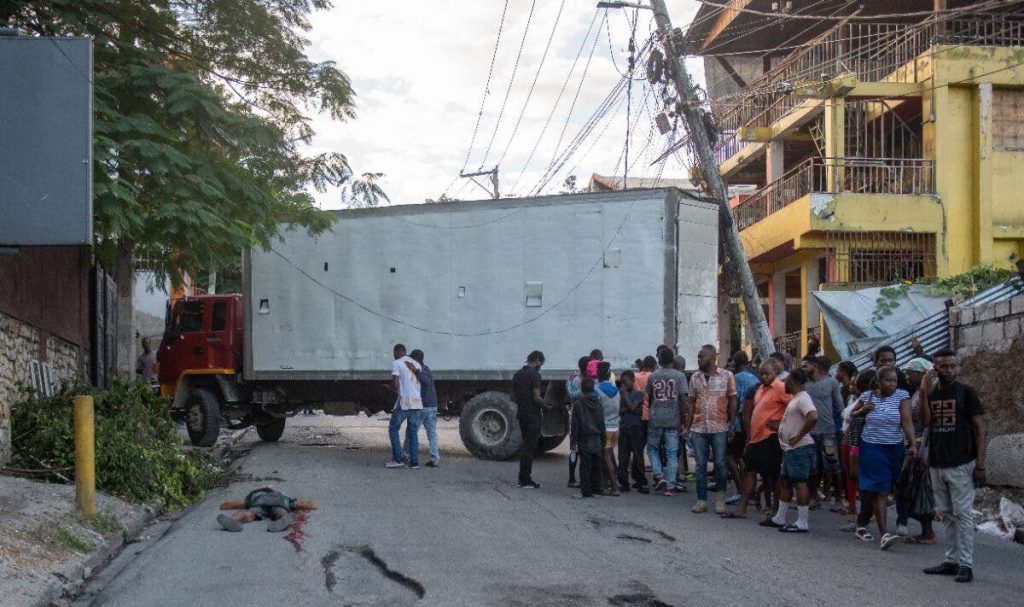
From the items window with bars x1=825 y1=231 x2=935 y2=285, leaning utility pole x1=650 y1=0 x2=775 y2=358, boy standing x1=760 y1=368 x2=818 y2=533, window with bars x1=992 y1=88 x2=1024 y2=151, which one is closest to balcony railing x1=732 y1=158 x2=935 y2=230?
window with bars x1=825 y1=231 x2=935 y2=285

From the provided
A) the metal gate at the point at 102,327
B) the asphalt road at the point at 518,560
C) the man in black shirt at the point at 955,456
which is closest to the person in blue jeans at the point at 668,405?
the asphalt road at the point at 518,560

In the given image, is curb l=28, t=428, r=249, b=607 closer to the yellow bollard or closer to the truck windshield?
the yellow bollard

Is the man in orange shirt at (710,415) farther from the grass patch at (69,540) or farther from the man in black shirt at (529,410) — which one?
the grass patch at (69,540)

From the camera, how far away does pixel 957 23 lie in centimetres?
2281

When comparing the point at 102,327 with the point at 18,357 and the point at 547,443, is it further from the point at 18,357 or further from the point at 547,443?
the point at 547,443

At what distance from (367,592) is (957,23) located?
1998 centimetres

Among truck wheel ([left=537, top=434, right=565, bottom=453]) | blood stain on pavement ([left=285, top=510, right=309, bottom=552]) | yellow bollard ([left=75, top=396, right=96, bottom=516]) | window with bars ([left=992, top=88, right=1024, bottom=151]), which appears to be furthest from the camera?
window with bars ([left=992, top=88, right=1024, bottom=151])

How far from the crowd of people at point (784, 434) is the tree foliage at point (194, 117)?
3.01 metres

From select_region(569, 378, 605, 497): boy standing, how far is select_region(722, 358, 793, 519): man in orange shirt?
2.18m

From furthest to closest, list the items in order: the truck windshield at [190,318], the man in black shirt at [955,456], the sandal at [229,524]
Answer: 1. the truck windshield at [190,318]
2. the sandal at [229,524]
3. the man in black shirt at [955,456]

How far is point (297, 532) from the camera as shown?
9430 mm

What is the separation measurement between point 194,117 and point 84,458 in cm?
481

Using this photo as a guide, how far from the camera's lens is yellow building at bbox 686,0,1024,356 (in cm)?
2181

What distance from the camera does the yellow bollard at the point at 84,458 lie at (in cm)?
945
